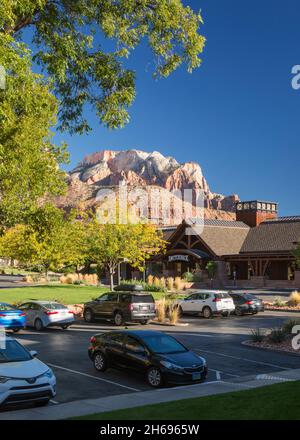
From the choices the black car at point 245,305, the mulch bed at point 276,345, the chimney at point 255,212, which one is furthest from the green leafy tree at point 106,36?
the chimney at point 255,212

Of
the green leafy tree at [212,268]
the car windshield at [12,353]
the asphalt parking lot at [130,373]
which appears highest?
the green leafy tree at [212,268]

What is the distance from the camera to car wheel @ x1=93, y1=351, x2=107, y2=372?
17.1 m

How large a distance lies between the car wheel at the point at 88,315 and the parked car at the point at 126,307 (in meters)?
0.34

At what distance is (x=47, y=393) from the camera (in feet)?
41.1

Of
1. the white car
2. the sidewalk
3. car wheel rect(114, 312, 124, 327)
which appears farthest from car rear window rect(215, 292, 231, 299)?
the sidewalk

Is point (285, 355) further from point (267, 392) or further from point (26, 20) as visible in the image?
point (26, 20)

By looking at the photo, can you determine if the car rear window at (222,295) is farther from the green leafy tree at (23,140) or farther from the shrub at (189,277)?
the shrub at (189,277)

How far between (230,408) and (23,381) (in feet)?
14.9

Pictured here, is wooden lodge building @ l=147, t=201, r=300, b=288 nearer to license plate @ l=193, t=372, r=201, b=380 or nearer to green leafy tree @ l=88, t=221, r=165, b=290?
green leafy tree @ l=88, t=221, r=165, b=290

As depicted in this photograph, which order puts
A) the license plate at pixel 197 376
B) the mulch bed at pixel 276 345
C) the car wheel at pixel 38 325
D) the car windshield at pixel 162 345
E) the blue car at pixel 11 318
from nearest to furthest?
1. the license plate at pixel 197 376
2. the car windshield at pixel 162 345
3. the mulch bed at pixel 276 345
4. the blue car at pixel 11 318
5. the car wheel at pixel 38 325

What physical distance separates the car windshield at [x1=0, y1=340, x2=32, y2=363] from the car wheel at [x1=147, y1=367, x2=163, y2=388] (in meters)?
3.47

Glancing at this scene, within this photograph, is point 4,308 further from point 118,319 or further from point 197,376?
point 197,376

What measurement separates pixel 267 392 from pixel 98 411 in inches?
140

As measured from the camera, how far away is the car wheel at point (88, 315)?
30.2 metres
